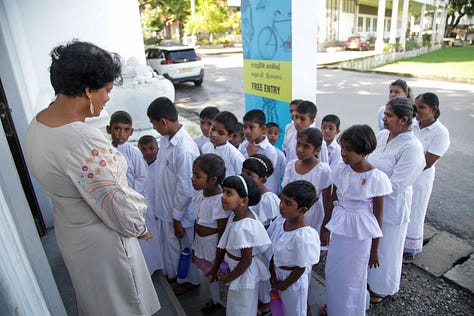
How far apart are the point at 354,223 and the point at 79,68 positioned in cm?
187

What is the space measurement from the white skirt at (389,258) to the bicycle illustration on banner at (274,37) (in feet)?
6.76

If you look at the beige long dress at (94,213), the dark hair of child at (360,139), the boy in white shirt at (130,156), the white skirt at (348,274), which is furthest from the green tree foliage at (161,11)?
the beige long dress at (94,213)

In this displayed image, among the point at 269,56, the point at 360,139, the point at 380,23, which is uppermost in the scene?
the point at 380,23

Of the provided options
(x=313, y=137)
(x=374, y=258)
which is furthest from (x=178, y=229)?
(x=374, y=258)

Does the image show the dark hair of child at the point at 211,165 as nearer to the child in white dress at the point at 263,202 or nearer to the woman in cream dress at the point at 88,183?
the child in white dress at the point at 263,202

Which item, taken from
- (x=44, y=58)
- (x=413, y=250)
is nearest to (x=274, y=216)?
(x=413, y=250)

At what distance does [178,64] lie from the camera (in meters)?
13.0

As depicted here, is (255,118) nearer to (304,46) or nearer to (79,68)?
(304,46)

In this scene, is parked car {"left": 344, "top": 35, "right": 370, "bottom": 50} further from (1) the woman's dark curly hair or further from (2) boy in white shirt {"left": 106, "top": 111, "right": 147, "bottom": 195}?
(1) the woman's dark curly hair

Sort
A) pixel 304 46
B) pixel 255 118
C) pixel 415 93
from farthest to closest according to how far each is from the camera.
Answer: pixel 415 93 < pixel 304 46 < pixel 255 118

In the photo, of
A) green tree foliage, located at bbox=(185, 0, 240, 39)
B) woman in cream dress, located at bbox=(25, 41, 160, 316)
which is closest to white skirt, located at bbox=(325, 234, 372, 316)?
woman in cream dress, located at bbox=(25, 41, 160, 316)

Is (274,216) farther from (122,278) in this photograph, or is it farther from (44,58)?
(44,58)

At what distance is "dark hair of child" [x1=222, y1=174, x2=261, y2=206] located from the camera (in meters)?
1.98

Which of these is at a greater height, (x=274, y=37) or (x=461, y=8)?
(x=461, y=8)
